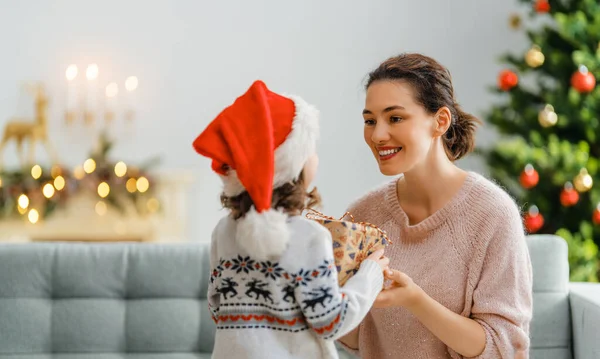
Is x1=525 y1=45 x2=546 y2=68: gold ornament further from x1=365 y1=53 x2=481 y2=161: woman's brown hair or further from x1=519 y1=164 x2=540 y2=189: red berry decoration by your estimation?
x1=365 y1=53 x2=481 y2=161: woman's brown hair

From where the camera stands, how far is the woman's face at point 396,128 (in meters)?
1.66

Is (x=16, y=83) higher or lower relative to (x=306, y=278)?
lower

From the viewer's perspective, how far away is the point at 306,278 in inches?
51.5

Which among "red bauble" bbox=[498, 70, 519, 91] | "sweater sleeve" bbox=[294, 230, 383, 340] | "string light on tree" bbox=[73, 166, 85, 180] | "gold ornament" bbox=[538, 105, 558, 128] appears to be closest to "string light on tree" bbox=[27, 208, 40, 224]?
"string light on tree" bbox=[73, 166, 85, 180]

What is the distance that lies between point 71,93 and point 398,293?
5.07 metres

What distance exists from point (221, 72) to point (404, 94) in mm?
4574

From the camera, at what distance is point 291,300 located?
4.36 feet

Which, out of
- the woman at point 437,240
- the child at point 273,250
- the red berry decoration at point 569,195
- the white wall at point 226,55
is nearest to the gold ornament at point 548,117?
the red berry decoration at point 569,195

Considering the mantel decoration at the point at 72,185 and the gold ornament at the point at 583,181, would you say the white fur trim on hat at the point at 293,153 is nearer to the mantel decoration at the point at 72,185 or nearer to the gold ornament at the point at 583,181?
the gold ornament at the point at 583,181

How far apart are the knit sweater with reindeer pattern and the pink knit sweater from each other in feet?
1.13

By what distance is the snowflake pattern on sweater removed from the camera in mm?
1293

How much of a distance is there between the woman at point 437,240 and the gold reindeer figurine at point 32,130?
444cm

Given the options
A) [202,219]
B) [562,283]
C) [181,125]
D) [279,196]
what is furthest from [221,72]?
[279,196]

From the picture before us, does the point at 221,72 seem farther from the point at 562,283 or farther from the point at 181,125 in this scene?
the point at 562,283
